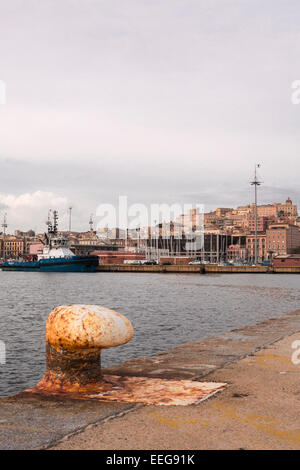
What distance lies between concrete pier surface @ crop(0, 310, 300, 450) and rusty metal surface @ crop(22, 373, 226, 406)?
18 centimetres

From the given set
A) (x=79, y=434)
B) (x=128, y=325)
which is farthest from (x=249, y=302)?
(x=79, y=434)

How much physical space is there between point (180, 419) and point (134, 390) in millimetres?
1497

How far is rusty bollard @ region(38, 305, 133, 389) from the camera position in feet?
20.1

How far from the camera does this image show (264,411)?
5.14 meters

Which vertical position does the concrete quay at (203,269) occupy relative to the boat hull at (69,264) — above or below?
below

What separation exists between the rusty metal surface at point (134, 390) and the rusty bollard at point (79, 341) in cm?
4

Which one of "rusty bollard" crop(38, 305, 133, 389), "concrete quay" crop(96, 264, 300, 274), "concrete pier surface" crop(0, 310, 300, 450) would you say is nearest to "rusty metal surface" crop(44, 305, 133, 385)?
"rusty bollard" crop(38, 305, 133, 389)

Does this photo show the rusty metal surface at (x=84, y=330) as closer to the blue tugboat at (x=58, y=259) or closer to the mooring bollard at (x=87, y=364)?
the mooring bollard at (x=87, y=364)

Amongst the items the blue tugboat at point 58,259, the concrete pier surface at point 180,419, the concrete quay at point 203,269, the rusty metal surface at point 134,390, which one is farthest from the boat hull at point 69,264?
the rusty metal surface at point 134,390

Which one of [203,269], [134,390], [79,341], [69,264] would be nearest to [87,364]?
[79,341]

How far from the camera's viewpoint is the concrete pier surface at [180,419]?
4.24 metres
